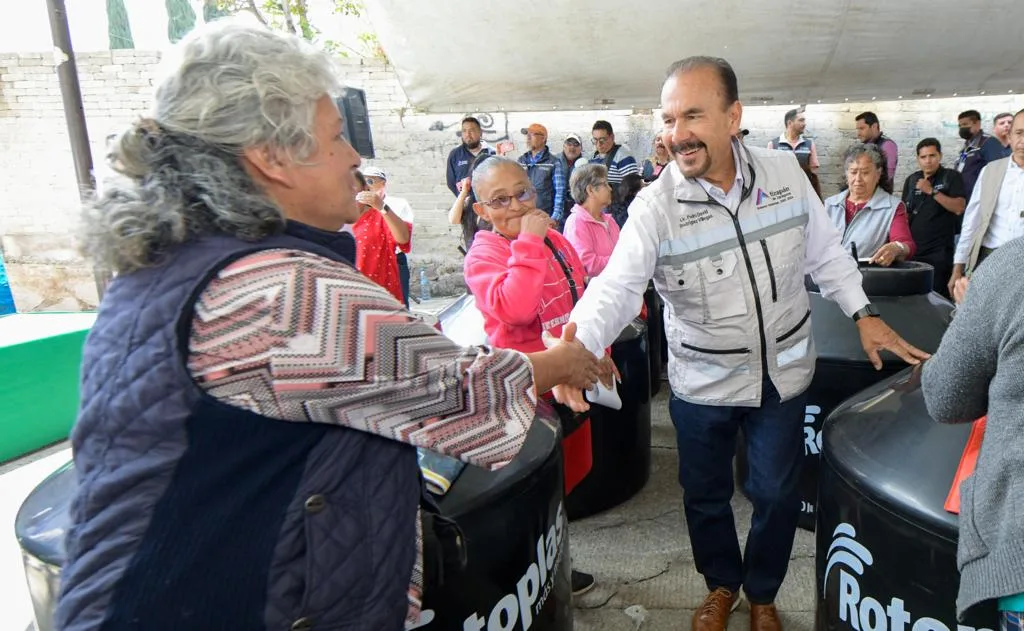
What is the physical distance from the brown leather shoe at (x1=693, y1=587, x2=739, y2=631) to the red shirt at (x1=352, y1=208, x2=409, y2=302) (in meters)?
2.47

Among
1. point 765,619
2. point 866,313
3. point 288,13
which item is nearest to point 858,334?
point 866,313

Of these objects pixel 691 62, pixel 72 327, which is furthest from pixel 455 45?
pixel 691 62

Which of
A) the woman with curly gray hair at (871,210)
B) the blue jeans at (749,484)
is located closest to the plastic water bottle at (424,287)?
the woman with curly gray hair at (871,210)

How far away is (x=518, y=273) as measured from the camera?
217 cm

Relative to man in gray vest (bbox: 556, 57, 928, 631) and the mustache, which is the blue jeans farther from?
the mustache

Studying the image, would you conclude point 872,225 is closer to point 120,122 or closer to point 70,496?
point 70,496

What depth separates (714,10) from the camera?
20.5 feet

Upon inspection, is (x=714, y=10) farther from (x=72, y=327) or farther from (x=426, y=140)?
(x=72, y=327)

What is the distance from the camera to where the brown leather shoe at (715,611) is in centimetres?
231

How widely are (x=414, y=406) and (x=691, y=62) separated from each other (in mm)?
1477

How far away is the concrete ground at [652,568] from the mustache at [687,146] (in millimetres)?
1640

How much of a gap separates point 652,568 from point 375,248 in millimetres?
2425

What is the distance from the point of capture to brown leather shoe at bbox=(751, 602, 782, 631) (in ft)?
7.50

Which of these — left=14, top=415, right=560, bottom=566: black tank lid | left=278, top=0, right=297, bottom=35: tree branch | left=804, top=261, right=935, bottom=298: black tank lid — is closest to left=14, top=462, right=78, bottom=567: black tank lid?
left=14, top=415, right=560, bottom=566: black tank lid
